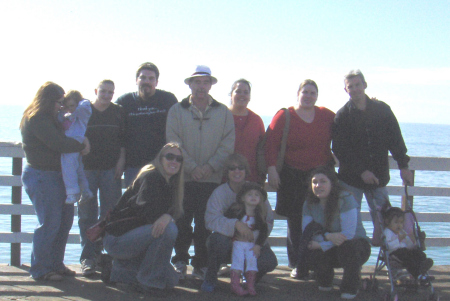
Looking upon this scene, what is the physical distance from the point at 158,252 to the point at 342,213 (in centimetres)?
161

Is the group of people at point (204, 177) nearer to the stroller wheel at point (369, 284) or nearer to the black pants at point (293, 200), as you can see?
the black pants at point (293, 200)

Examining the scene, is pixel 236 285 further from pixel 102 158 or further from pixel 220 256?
pixel 102 158

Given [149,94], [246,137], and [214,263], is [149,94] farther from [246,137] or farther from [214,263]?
[214,263]

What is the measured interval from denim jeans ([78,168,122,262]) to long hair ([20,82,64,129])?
2.52ft

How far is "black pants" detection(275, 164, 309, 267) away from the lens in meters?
5.14

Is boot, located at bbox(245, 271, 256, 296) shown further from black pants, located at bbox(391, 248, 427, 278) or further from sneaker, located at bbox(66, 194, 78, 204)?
sneaker, located at bbox(66, 194, 78, 204)

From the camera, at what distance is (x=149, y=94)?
5289 mm

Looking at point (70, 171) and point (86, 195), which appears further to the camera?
point (86, 195)

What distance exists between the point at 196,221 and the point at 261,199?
2.37 ft

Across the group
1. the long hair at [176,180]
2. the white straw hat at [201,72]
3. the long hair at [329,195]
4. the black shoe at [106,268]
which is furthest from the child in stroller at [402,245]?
the black shoe at [106,268]

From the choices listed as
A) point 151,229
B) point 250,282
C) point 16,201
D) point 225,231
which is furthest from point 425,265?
point 16,201

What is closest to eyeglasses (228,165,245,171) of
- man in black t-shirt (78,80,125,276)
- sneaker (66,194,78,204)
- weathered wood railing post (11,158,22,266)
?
man in black t-shirt (78,80,125,276)

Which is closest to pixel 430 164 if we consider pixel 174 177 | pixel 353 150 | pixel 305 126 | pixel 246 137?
pixel 353 150

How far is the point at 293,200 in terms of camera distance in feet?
17.0
